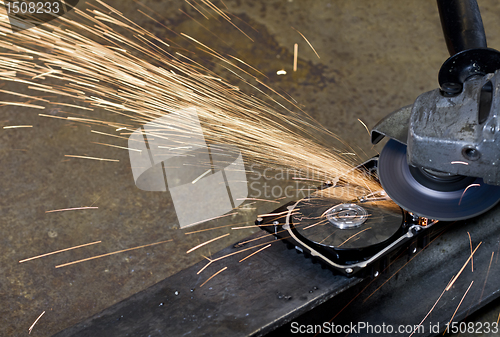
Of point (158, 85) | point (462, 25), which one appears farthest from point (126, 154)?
point (462, 25)

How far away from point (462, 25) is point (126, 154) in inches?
100

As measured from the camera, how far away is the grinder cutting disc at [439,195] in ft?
5.12

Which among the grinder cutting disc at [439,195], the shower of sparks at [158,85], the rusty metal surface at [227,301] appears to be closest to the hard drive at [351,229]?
the rusty metal surface at [227,301]

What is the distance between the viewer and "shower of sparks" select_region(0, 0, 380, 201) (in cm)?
337

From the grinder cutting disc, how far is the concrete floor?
3.15ft

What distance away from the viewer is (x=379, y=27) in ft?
14.3

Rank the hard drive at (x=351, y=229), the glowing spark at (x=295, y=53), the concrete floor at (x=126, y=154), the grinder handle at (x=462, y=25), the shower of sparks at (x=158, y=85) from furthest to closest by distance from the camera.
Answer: the glowing spark at (x=295, y=53) < the shower of sparks at (x=158, y=85) < the concrete floor at (x=126, y=154) < the hard drive at (x=351, y=229) < the grinder handle at (x=462, y=25)

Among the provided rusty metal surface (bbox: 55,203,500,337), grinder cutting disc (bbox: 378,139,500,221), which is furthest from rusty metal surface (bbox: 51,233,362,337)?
grinder cutting disc (bbox: 378,139,500,221)

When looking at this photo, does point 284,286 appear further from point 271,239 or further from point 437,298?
point 437,298

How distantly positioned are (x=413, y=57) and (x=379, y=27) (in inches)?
20.1

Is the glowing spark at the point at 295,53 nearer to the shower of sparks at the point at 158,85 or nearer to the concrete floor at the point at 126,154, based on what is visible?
the concrete floor at the point at 126,154

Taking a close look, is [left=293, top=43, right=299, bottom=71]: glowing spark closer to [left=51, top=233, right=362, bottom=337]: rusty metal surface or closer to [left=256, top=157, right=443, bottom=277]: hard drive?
[left=256, top=157, right=443, bottom=277]: hard drive

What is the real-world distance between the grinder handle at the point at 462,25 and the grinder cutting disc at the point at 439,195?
0.43m

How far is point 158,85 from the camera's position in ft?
12.3
